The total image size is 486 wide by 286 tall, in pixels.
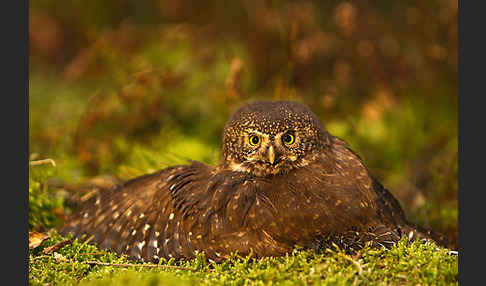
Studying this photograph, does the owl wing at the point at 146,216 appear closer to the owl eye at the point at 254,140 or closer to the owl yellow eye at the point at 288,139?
the owl eye at the point at 254,140

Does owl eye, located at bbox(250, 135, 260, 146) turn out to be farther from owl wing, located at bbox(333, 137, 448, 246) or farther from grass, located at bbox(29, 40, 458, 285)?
grass, located at bbox(29, 40, 458, 285)

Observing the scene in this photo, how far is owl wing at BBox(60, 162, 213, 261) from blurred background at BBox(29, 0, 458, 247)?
28.8 inches

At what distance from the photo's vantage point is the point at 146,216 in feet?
11.3

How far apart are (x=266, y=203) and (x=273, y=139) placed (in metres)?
0.42

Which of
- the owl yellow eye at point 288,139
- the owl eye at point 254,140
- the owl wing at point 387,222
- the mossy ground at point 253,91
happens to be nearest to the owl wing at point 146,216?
the mossy ground at point 253,91

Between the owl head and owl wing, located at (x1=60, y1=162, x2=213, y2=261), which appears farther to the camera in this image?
owl wing, located at (x1=60, y1=162, x2=213, y2=261)

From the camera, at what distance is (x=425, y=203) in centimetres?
472

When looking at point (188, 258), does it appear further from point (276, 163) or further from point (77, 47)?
point (77, 47)

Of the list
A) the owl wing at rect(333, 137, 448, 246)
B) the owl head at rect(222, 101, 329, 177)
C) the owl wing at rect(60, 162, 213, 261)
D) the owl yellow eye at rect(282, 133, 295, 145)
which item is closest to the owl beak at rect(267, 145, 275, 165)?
the owl head at rect(222, 101, 329, 177)

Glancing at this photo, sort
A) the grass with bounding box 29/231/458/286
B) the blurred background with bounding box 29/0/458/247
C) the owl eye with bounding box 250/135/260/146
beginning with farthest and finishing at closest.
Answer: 1. the blurred background with bounding box 29/0/458/247
2. the owl eye with bounding box 250/135/260/146
3. the grass with bounding box 29/231/458/286

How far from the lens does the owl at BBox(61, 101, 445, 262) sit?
116 inches

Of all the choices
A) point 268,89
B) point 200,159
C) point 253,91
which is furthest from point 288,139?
point 253,91

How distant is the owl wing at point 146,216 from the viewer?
10.5ft

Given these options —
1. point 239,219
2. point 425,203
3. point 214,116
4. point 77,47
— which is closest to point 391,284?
point 239,219
